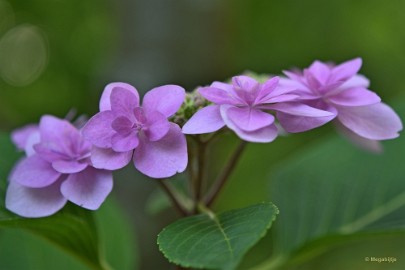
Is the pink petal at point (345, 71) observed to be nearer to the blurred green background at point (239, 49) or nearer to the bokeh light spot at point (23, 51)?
the blurred green background at point (239, 49)

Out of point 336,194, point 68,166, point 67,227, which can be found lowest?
point 336,194

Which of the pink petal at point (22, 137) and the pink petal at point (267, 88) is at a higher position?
the pink petal at point (267, 88)

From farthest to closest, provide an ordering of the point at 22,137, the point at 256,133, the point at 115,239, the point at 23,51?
1. the point at 23,51
2. the point at 115,239
3. the point at 22,137
4. the point at 256,133

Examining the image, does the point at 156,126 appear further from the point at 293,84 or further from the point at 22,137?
the point at 22,137

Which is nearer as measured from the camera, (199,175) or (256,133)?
(256,133)

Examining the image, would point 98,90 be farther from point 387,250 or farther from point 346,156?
point 387,250

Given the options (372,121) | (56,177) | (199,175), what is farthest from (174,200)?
(372,121)

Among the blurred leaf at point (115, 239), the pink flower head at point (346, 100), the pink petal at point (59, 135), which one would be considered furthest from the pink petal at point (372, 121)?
the blurred leaf at point (115, 239)

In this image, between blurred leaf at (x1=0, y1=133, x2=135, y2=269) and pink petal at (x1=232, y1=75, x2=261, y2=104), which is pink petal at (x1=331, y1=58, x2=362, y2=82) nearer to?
pink petal at (x1=232, y1=75, x2=261, y2=104)
